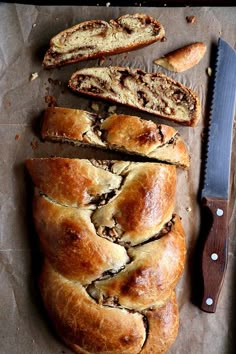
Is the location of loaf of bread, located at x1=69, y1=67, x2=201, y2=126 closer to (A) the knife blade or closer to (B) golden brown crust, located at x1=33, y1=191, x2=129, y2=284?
(A) the knife blade

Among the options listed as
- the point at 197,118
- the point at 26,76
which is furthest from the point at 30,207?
the point at 197,118

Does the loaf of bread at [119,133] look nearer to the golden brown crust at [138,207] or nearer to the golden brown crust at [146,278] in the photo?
the golden brown crust at [138,207]

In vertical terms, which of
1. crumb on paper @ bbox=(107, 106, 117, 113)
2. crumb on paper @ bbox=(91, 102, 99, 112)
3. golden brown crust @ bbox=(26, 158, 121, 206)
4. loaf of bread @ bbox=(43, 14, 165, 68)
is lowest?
golden brown crust @ bbox=(26, 158, 121, 206)

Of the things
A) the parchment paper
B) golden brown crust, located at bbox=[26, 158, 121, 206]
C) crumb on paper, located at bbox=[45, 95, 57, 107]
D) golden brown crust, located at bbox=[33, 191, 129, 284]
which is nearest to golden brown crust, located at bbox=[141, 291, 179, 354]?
the parchment paper

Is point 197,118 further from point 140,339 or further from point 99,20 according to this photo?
point 140,339

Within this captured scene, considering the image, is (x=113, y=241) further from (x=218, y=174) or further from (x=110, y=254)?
(x=218, y=174)

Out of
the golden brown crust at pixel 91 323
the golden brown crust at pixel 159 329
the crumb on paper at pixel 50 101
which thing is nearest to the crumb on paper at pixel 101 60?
the crumb on paper at pixel 50 101

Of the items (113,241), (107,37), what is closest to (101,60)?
(107,37)
